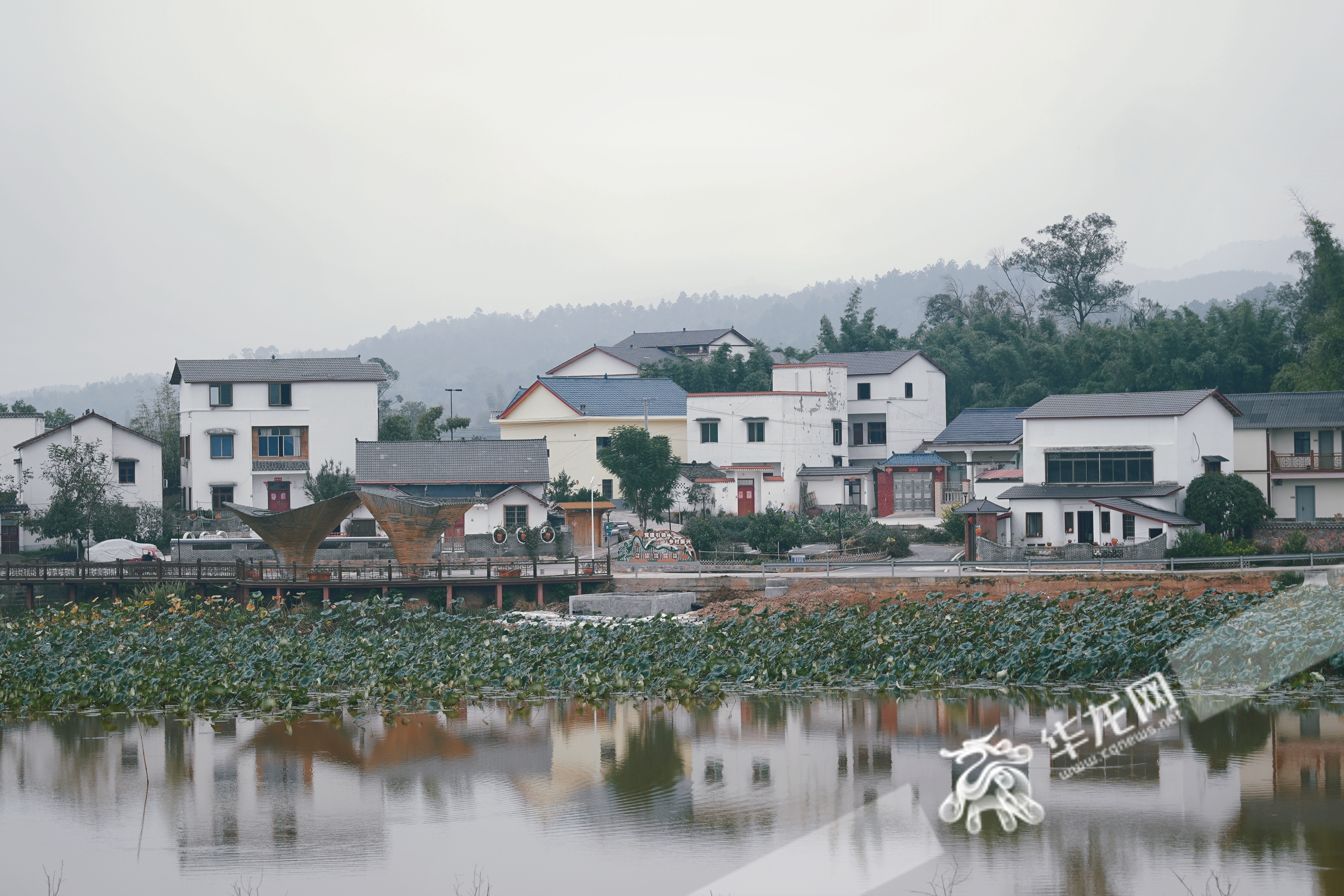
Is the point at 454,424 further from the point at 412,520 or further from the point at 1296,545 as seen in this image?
the point at 1296,545

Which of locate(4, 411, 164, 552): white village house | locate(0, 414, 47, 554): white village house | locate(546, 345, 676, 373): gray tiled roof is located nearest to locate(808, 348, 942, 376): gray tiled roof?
locate(546, 345, 676, 373): gray tiled roof

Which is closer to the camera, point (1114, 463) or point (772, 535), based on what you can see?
point (1114, 463)

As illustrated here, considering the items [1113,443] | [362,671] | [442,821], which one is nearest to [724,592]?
[362,671]

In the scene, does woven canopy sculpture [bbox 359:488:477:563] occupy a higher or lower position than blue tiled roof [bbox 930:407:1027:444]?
lower

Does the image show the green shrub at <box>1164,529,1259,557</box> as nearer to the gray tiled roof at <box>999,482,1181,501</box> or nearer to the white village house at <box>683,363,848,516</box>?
the gray tiled roof at <box>999,482,1181,501</box>

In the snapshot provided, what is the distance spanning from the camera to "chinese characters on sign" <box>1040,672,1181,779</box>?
16281mm

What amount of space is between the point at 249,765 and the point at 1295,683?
50.0 ft

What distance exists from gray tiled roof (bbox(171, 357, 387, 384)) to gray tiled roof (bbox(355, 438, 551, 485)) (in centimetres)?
414

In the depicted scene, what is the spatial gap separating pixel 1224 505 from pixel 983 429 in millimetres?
16500

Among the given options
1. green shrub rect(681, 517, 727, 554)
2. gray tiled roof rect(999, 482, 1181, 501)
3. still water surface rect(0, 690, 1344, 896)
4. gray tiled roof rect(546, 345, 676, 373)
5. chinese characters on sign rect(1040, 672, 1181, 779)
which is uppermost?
gray tiled roof rect(546, 345, 676, 373)

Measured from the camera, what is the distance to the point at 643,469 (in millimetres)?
44562

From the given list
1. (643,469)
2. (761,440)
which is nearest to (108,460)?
(643,469)

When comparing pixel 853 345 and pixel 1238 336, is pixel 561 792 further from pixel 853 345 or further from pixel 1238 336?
pixel 853 345

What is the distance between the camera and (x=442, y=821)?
14422 millimetres
